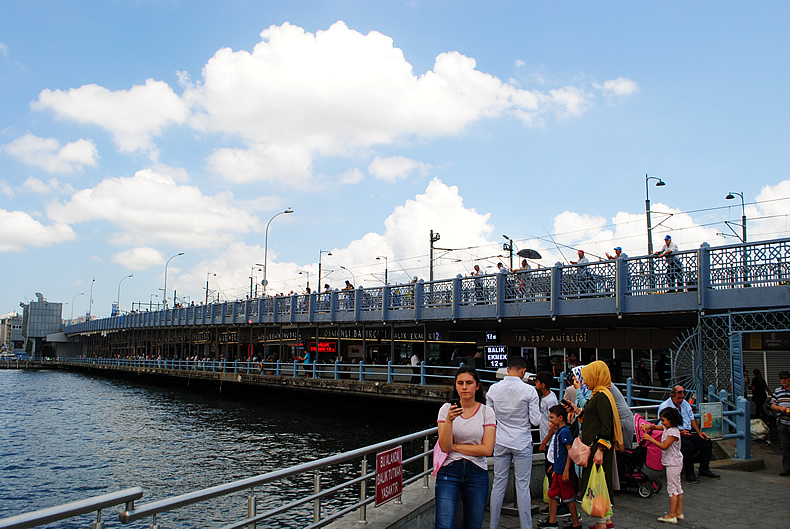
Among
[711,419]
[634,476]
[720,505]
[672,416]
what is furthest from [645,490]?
[711,419]

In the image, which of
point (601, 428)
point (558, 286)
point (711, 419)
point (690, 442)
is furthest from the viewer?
point (558, 286)

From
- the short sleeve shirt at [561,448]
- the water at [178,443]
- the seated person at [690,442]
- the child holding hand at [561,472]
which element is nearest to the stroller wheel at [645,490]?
the seated person at [690,442]

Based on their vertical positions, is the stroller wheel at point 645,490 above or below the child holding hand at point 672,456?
below

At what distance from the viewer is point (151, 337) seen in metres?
61.3

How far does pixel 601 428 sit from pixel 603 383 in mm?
458

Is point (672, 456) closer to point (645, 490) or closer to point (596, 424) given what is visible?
point (645, 490)

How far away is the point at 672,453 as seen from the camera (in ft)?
23.7

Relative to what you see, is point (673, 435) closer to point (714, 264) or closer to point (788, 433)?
point (788, 433)

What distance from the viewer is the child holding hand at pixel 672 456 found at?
688cm

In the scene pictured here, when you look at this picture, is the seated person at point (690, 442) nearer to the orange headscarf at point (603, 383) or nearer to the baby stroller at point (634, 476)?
the baby stroller at point (634, 476)

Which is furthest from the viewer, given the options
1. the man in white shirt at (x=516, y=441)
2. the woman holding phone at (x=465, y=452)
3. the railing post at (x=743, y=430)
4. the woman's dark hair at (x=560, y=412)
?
the railing post at (x=743, y=430)

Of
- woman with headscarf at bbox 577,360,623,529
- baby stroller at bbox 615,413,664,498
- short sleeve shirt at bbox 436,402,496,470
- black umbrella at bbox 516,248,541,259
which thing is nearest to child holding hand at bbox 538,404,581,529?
woman with headscarf at bbox 577,360,623,529

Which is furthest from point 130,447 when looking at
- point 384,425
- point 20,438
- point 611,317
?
point 611,317

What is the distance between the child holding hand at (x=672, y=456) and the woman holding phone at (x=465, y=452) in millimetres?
3320
